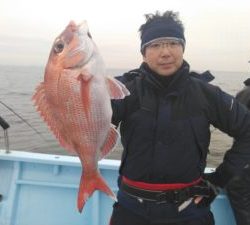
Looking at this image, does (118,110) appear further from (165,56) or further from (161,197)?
(161,197)

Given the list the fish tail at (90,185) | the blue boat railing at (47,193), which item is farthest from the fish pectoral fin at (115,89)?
the blue boat railing at (47,193)

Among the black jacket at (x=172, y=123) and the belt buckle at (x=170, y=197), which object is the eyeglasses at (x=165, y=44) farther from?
the belt buckle at (x=170, y=197)

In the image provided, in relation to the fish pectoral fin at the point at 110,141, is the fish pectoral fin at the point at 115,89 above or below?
above

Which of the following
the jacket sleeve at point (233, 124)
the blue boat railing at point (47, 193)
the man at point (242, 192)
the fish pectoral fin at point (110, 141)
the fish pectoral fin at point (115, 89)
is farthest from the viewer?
the blue boat railing at point (47, 193)

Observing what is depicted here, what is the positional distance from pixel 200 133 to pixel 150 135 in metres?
0.39

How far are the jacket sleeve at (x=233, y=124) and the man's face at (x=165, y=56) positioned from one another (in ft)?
1.32

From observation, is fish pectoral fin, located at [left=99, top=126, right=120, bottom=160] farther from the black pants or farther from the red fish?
the black pants

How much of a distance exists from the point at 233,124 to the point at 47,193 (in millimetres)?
2563

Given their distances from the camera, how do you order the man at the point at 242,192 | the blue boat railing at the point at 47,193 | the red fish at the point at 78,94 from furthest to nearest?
the blue boat railing at the point at 47,193, the man at the point at 242,192, the red fish at the point at 78,94

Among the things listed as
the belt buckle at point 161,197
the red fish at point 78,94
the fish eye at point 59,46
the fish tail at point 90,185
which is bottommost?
the belt buckle at point 161,197

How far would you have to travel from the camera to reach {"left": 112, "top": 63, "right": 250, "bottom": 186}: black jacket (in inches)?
121

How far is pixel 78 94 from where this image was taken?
2336mm

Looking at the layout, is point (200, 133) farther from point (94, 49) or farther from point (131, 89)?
point (94, 49)

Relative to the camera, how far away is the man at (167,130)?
3.09 m
